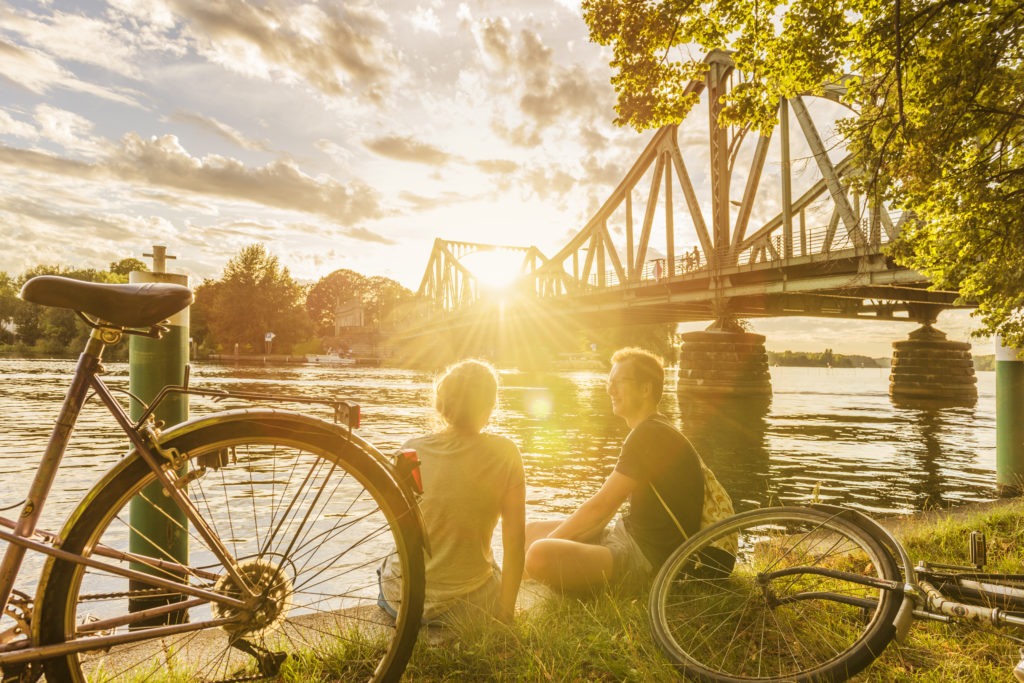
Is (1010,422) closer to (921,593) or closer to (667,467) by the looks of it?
(667,467)

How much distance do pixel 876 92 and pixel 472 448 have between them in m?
6.23

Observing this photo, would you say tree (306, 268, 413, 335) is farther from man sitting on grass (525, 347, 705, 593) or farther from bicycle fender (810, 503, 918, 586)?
bicycle fender (810, 503, 918, 586)

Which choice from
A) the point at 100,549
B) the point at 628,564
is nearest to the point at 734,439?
the point at 628,564

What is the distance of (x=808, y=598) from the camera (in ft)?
6.62

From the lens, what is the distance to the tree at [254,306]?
221ft

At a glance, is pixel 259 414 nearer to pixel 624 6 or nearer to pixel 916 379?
pixel 624 6

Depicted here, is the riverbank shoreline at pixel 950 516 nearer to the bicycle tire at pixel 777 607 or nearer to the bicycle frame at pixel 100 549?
the bicycle tire at pixel 777 607

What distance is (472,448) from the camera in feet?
8.20

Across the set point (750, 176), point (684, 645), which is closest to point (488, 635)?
point (684, 645)

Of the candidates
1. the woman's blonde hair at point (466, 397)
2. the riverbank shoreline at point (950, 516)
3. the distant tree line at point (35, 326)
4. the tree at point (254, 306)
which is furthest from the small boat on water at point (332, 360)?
the woman's blonde hair at point (466, 397)

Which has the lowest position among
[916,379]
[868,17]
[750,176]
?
[916,379]

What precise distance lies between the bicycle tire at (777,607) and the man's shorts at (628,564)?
0.42 metres

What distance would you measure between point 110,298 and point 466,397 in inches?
50.3

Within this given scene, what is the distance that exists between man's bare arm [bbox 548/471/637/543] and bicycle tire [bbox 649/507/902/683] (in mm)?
452
